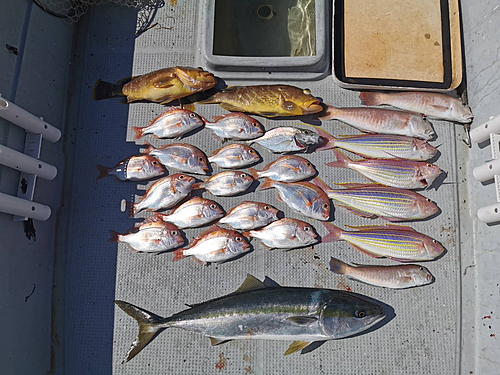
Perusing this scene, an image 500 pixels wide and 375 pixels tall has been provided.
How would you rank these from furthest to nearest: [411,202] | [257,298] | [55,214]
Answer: [55,214] → [411,202] → [257,298]

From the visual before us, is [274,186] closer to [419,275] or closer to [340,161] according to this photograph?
[340,161]

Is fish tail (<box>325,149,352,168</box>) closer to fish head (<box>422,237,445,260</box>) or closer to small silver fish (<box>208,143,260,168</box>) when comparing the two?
small silver fish (<box>208,143,260,168</box>)

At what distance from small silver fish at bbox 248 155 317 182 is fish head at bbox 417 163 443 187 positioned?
90cm

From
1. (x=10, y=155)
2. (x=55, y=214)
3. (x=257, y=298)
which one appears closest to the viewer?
(x=10, y=155)

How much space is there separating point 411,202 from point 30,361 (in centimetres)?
331

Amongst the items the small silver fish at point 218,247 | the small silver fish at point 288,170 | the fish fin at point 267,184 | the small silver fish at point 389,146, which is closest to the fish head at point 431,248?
the small silver fish at point 389,146

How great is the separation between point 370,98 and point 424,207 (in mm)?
1072

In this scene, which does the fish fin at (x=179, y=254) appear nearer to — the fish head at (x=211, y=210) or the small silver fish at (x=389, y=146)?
the fish head at (x=211, y=210)

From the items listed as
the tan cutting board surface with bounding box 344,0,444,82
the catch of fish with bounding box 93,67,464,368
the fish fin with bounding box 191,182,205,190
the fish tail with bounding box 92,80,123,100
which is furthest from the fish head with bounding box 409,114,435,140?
the fish tail with bounding box 92,80,123,100

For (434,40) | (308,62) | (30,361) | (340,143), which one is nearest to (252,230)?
(340,143)

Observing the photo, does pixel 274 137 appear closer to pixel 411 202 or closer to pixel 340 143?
pixel 340 143

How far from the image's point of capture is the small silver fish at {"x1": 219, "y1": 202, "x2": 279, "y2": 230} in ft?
9.55

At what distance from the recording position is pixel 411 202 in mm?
2869

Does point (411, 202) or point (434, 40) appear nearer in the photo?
point (411, 202)
